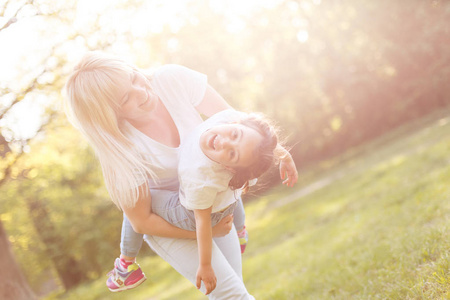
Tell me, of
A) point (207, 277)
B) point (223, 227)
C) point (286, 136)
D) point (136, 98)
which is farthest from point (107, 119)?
point (286, 136)

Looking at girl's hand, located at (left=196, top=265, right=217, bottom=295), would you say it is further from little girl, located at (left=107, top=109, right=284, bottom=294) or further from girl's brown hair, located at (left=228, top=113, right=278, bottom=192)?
girl's brown hair, located at (left=228, top=113, right=278, bottom=192)

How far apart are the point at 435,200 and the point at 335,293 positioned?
196 centimetres

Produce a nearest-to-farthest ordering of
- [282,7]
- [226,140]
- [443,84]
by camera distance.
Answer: [226,140] → [443,84] → [282,7]

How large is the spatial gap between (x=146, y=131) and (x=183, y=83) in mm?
397

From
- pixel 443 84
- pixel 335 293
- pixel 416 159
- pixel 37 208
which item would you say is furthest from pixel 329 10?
pixel 335 293

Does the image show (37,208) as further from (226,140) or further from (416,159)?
(226,140)

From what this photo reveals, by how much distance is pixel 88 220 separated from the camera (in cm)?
1639

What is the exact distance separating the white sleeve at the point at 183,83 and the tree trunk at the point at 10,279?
4118 mm

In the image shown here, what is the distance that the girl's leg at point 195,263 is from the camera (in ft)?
8.99

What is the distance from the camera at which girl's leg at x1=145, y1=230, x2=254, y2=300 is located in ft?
8.99

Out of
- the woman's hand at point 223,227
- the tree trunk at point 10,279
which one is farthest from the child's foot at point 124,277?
the tree trunk at point 10,279

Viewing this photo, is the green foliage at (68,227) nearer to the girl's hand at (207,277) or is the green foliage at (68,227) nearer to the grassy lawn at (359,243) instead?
the grassy lawn at (359,243)

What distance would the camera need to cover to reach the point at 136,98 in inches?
106

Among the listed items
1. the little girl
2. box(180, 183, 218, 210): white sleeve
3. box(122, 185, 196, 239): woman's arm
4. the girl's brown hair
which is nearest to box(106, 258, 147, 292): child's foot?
box(122, 185, 196, 239): woman's arm
